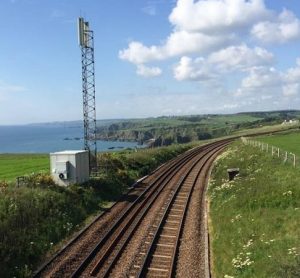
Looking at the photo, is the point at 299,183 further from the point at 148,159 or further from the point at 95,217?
the point at 148,159

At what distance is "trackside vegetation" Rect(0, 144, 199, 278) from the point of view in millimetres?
18938

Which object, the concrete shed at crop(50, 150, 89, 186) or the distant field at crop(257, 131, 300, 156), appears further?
the distant field at crop(257, 131, 300, 156)

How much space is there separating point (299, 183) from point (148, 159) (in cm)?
2956

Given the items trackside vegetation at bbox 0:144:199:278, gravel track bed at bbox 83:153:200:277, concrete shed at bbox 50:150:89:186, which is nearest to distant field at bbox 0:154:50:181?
concrete shed at bbox 50:150:89:186

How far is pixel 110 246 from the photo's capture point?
20.5 meters

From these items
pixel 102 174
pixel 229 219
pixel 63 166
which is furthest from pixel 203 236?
pixel 102 174

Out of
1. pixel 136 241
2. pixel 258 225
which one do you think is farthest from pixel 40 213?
pixel 258 225

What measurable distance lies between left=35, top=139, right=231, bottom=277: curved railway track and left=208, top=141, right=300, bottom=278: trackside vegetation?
202 centimetres

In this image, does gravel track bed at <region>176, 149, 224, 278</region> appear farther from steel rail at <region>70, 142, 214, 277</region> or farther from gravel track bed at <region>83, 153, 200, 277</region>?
steel rail at <region>70, 142, 214, 277</region>

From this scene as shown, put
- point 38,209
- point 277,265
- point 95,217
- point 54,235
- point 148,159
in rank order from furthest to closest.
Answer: point 148,159 → point 95,217 → point 38,209 → point 54,235 → point 277,265

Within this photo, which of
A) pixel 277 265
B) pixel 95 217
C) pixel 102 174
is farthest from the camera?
pixel 102 174

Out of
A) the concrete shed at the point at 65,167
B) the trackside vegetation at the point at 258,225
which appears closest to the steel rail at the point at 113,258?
the trackside vegetation at the point at 258,225

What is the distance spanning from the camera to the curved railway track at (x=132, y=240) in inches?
705

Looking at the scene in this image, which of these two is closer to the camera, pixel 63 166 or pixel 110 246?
pixel 110 246
